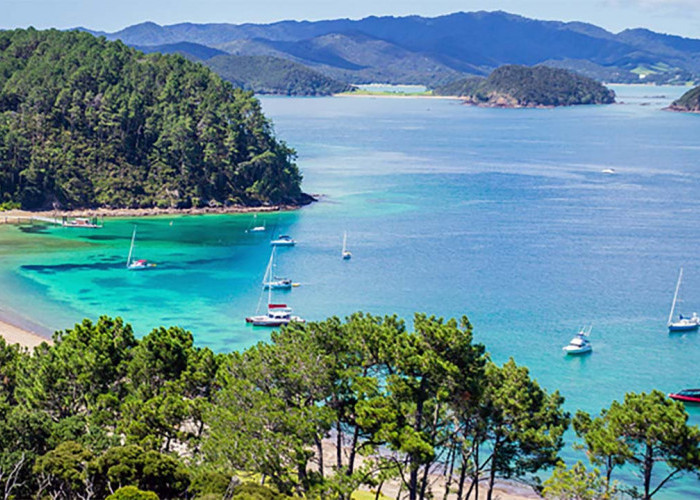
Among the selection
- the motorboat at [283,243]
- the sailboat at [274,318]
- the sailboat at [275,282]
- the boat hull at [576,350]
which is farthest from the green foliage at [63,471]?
the motorboat at [283,243]

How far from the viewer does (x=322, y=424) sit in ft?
80.7

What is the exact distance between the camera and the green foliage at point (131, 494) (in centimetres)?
2175

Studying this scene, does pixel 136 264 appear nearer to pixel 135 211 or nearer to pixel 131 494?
pixel 135 211

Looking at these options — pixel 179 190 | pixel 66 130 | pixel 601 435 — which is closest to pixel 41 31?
pixel 66 130

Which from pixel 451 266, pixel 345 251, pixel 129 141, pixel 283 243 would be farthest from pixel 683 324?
pixel 129 141

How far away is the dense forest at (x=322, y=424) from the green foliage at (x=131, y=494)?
4 centimetres

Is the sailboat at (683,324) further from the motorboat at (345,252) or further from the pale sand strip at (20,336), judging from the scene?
the pale sand strip at (20,336)

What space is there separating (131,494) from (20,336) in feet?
94.9

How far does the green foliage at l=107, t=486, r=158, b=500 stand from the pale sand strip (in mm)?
25220

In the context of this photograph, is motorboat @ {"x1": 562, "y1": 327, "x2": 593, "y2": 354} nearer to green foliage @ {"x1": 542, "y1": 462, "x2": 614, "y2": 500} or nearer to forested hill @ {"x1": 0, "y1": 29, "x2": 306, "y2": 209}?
green foliage @ {"x1": 542, "y1": 462, "x2": 614, "y2": 500}

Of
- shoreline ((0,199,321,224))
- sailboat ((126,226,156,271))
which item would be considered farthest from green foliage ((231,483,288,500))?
shoreline ((0,199,321,224))

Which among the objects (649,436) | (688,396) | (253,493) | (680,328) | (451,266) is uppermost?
(649,436)

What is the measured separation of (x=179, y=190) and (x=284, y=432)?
67278 mm

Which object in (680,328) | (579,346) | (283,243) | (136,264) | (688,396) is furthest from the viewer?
(283,243)
